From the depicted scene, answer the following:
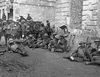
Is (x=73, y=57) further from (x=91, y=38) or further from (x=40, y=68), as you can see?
(x=91, y=38)

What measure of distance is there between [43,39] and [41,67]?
158 inches

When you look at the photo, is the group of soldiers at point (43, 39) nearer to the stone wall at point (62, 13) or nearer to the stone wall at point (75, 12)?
the stone wall at point (62, 13)

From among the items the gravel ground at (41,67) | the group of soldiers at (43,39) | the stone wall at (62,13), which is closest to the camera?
the gravel ground at (41,67)

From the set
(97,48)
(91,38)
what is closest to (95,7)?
(91,38)

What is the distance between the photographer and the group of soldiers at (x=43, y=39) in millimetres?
7438

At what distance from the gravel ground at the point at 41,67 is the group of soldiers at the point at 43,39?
706 millimetres

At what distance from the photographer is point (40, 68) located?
626 cm

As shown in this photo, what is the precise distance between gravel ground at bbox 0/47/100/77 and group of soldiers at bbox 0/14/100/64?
0.71 metres

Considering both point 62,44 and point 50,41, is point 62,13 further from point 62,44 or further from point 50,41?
point 62,44

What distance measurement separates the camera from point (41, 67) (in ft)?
20.9

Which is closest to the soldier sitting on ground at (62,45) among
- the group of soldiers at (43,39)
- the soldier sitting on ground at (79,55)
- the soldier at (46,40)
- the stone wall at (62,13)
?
the group of soldiers at (43,39)

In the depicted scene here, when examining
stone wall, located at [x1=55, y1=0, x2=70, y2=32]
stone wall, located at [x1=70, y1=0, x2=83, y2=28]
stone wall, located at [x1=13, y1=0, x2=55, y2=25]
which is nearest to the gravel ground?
stone wall, located at [x1=70, y1=0, x2=83, y2=28]

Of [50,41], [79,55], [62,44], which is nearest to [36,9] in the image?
[50,41]

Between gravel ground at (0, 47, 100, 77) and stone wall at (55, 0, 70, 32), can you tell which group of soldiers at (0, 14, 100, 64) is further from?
stone wall at (55, 0, 70, 32)
